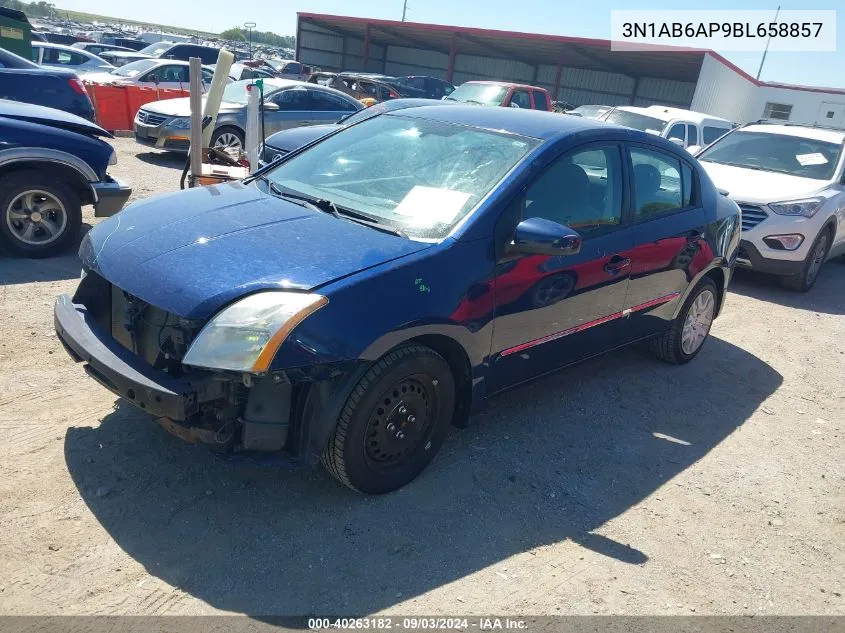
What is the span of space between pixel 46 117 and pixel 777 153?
8397 mm

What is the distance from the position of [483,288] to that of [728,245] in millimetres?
2919

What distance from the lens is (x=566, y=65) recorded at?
32.7 meters

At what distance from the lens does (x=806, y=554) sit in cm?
338

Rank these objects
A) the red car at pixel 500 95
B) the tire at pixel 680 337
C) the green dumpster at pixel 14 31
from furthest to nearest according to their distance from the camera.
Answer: the red car at pixel 500 95
the green dumpster at pixel 14 31
the tire at pixel 680 337

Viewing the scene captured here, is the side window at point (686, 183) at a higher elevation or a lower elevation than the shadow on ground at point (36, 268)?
higher

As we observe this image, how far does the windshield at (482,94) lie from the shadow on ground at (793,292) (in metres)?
7.81

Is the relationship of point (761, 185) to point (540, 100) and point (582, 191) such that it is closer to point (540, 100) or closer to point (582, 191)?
point (582, 191)

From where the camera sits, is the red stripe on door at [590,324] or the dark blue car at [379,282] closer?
the dark blue car at [379,282]

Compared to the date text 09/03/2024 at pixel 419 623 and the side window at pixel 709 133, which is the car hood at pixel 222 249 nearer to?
the date text 09/03/2024 at pixel 419 623

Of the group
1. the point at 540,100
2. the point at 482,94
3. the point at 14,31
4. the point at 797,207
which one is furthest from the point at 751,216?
the point at 14,31

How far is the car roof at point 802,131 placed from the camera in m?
8.98

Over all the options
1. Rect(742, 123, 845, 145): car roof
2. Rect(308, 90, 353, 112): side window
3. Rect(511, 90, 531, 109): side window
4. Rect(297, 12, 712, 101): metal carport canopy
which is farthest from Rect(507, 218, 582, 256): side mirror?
Rect(297, 12, 712, 101): metal carport canopy

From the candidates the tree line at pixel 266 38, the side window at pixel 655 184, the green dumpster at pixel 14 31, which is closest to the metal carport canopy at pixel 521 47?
the green dumpster at pixel 14 31

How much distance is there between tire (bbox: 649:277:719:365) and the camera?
17.0 feet
